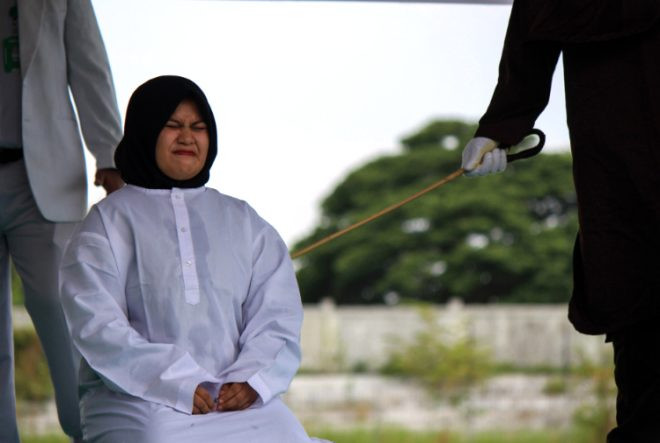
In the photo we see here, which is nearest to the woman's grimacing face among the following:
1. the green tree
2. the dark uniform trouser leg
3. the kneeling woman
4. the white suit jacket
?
the kneeling woman

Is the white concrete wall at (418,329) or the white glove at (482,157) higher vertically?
the white glove at (482,157)

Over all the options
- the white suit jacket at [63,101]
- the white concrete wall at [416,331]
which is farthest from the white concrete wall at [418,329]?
the white suit jacket at [63,101]

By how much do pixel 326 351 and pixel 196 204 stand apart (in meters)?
13.8

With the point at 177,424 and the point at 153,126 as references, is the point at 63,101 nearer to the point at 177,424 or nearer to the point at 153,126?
the point at 153,126

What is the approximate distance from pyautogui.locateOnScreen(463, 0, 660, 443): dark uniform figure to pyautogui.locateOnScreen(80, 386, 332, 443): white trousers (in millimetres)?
651

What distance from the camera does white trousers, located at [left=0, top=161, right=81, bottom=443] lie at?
2602 mm

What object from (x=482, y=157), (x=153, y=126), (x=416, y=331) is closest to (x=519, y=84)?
(x=482, y=157)

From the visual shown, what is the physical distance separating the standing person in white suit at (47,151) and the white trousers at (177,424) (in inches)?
19.4

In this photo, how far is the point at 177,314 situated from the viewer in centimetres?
219

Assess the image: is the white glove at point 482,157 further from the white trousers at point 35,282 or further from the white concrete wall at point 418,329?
the white concrete wall at point 418,329

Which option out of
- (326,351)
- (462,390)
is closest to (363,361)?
(326,351)

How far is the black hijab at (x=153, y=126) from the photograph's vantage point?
2.30 m

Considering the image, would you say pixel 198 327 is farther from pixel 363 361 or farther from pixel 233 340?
pixel 363 361

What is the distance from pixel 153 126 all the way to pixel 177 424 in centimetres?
63
